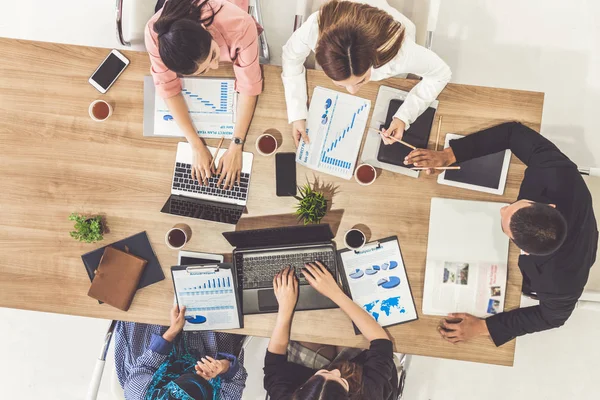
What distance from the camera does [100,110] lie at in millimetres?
1742

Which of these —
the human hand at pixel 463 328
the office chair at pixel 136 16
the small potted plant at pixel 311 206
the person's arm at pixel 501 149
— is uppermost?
the office chair at pixel 136 16

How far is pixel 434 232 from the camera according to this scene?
5.51ft

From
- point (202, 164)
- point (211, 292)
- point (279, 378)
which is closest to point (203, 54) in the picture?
point (202, 164)

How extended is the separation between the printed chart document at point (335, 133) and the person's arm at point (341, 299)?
1.26 feet

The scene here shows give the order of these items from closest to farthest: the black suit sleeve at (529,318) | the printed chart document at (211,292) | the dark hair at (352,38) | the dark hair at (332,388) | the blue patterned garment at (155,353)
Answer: the dark hair at (352,38) → the dark hair at (332,388) → the black suit sleeve at (529,318) → the printed chart document at (211,292) → the blue patterned garment at (155,353)

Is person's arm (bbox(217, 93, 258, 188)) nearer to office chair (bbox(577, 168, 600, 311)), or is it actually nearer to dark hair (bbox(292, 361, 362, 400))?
dark hair (bbox(292, 361, 362, 400))

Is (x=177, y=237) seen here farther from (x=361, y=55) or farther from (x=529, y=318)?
(x=529, y=318)

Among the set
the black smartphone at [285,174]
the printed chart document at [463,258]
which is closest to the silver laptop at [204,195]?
the black smartphone at [285,174]

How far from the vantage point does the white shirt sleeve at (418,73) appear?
1.60 m

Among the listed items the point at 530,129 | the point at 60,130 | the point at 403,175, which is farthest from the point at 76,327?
the point at 530,129

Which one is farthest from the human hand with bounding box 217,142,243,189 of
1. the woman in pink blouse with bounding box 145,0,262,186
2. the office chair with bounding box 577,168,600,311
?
the office chair with bounding box 577,168,600,311

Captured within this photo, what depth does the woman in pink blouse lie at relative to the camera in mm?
1433

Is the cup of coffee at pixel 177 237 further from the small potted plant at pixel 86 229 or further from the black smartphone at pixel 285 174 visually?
the black smartphone at pixel 285 174

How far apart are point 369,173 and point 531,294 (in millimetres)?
877
